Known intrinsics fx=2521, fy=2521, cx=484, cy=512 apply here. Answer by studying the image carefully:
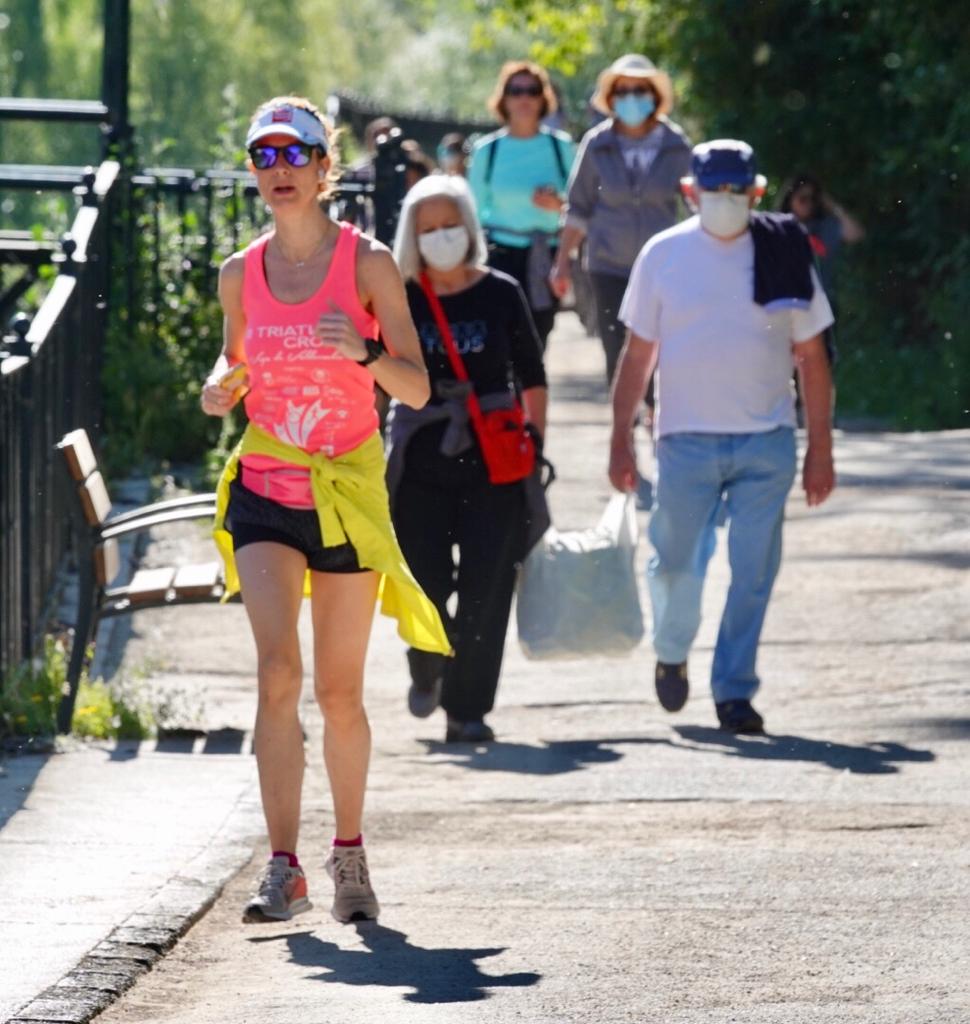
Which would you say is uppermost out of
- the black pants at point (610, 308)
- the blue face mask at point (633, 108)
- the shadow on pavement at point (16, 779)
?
the blue face mask at point (633, 108)

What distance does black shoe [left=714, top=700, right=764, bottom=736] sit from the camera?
804 centimetres

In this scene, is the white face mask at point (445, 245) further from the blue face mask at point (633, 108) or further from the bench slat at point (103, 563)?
the blue face mask at point (633, 108)

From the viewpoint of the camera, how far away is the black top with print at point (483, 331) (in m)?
7.66

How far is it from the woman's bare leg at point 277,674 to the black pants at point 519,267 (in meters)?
6.38

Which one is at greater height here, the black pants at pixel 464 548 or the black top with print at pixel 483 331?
the black top with print at pixel 483 331

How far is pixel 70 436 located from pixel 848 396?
10327 millimetres

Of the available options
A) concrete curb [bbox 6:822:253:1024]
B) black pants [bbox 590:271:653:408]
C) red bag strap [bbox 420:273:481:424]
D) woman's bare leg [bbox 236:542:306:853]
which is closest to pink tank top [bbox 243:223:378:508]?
woman's bare leg [bbox 236:542:306:853]

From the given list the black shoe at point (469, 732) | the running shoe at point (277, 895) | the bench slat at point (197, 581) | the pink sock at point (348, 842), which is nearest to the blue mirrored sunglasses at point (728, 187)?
the black shoe at point (469, 732)

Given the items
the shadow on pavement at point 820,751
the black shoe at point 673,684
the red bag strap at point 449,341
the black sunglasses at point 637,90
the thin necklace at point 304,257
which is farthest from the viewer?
the black sunglasses at point 637,90

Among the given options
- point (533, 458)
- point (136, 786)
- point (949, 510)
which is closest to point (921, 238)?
point (949, 510)

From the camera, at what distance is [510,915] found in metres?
5.74

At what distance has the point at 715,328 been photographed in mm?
7844

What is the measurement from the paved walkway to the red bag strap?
1099mm

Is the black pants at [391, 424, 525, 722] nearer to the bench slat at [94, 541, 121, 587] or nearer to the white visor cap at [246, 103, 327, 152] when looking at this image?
the bench slat at [94, 541, 121, 587]
